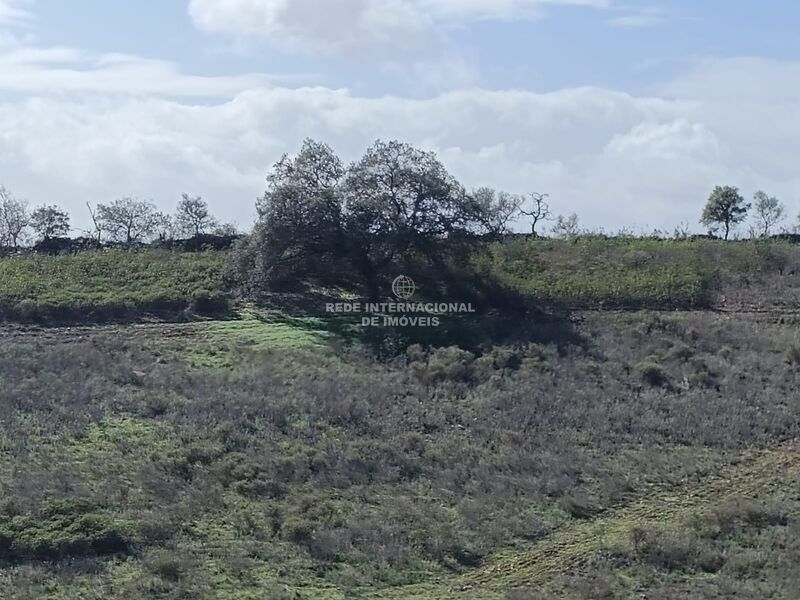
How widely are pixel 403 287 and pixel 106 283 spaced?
9969mm

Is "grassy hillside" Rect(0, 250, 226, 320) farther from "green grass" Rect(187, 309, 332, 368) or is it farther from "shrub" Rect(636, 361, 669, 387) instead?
"shrub" Rect(636, 361, 669, 387)

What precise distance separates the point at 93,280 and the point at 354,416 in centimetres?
1655

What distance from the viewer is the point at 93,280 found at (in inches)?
1351

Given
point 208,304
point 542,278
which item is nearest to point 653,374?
point 542,278

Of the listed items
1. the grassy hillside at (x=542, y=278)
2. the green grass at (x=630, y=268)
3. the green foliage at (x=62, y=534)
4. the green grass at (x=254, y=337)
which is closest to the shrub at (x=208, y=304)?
the grassy hillside at (x=542, y=278)

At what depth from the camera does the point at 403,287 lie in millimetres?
32531

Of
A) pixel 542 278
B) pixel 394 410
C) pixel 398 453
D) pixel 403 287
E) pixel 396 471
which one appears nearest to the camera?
pixel 396 471

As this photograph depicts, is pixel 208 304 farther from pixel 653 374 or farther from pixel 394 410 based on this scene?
pixel 653 374

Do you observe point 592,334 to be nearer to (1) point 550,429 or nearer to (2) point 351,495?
(1) point 550,429

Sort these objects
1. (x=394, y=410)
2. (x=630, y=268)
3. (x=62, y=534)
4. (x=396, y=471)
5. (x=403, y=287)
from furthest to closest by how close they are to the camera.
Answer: (x=630, y=268) < (x=403, y=287) < (x=394, y=410) < (x=396, y=471) < (x=62, y=534)

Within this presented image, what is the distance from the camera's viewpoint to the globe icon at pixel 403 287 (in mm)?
32250

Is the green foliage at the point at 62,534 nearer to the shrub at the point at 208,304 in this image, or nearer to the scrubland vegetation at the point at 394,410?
the scrubland vegetation at the point at 394,410

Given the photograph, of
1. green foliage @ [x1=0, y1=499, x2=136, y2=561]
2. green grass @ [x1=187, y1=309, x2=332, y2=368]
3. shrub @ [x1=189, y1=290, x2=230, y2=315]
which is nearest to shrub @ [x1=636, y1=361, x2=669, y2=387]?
green grass @ [x1=187, y1=309, x2=332, y2=368]

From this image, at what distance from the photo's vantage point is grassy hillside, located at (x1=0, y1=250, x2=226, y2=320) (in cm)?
3188
